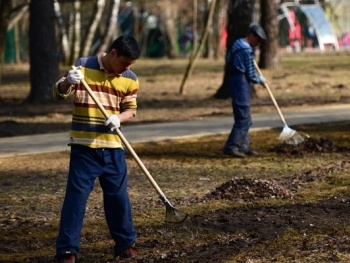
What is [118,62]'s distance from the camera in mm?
7508

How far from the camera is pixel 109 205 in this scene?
7773 millimetres

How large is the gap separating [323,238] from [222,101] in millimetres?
14001

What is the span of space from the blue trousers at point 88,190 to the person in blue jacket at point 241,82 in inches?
220

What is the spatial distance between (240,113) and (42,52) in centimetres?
919

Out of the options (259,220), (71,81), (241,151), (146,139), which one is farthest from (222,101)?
(71,81)

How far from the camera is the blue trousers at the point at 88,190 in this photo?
7559mm

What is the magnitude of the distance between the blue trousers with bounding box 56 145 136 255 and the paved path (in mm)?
6205

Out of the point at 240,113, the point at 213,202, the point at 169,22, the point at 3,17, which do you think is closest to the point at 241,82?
the point at 240,113

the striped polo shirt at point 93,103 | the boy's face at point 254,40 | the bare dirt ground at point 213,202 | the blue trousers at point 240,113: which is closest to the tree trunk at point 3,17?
the bare dirt ground at point 213,202

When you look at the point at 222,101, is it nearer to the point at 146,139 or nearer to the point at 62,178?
the point at 146,139

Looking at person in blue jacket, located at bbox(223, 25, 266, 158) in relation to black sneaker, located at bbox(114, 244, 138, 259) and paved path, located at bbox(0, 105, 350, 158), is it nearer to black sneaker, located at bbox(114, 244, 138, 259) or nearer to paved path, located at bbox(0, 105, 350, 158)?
paved path, located at bbox(0, 105, 350, 158)

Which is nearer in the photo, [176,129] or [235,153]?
[235,153]

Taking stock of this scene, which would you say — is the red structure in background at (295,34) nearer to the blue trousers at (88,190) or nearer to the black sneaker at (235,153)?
the black sneaker at (235,153)

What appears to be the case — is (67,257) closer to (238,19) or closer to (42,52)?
(238,19)
